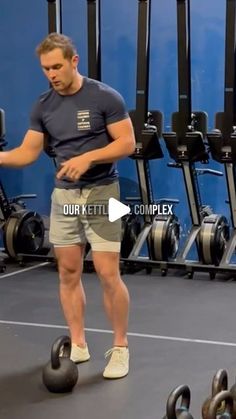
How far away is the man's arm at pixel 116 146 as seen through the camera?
362 centimetres

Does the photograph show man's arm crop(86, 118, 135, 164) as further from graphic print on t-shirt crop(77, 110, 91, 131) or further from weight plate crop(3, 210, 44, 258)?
weight plate crop(3, 210, 44, 258)

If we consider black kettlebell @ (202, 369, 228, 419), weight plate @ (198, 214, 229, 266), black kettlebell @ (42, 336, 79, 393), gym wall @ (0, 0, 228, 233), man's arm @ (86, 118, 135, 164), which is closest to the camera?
black kettlebell @ (202, 369, 228, 419)

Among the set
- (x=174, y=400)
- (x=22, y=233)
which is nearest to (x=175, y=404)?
(x=174, y=400)

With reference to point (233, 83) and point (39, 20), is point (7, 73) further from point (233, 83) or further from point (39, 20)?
point (233, 83)

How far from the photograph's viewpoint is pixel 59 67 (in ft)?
12.1

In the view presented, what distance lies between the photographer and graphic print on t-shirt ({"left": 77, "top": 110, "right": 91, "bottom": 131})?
3.76m

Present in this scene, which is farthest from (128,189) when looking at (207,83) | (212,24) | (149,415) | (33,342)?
(149,415)

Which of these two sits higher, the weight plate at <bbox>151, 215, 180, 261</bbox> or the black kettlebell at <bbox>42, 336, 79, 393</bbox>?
the black kettlebell at <bbox>42, 336, 79, 393</bbox>

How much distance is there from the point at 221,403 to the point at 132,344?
168 centimetres

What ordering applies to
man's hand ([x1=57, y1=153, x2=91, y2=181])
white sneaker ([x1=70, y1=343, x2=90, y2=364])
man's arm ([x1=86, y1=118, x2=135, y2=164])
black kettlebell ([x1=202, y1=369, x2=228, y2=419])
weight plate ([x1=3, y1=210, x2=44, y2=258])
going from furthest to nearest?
weight plate ([x1=3, y1=210, x2=44, y2=258]), white sneaker ([x1=70, y1=343, x2=90, y2=364]), man's arm ([x1=86, y1=118, x2=135, y2=164]), man's hand ([x1=57, y1=153, x2=91, y2=181]), black kettlebell ([x1=202, y1=369, x2=228, y2=419])

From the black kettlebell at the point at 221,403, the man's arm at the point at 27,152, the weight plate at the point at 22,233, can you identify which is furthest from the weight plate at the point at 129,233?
the black kettlebell at the point at 221,403

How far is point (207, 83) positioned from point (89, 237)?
3.77 meters

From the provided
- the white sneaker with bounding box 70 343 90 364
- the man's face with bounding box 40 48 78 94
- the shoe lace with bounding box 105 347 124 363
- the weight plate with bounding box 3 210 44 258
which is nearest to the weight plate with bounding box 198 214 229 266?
the weight plate with bounding box 3 210 44 258

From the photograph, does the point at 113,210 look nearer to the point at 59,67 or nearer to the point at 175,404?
the point at 59,67
